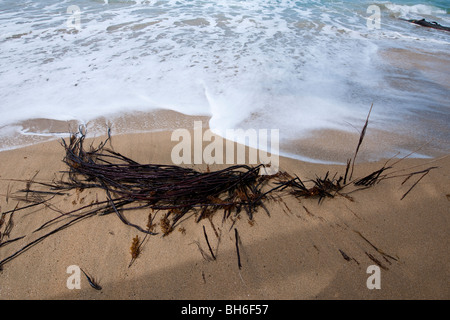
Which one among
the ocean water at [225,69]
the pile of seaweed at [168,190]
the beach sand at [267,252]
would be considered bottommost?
the beach sand at [267,252]

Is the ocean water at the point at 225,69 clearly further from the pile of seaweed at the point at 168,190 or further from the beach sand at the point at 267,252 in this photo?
the beach sand at the point at 267,252

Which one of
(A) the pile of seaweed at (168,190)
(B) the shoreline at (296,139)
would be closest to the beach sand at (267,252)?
(A) the pile of seaweed at (168,190)

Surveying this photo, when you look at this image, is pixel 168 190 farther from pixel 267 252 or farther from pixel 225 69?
pixel 225 69

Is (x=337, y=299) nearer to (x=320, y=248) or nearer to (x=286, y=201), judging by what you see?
(x=320, y=248)

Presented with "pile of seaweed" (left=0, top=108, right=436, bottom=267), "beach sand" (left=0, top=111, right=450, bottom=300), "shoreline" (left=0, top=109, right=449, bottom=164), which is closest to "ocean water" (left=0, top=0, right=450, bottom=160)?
"shoreline" (left=0, top=109, right=449, bottom=164)

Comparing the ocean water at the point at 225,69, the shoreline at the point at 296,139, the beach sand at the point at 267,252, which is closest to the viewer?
the beach sand at the point at 267,252

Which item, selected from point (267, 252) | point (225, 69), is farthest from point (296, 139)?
point (225, 69)
